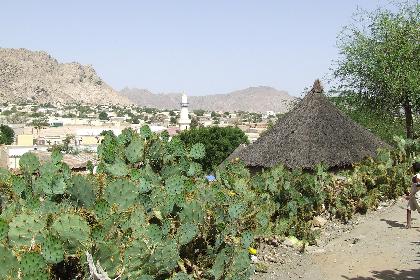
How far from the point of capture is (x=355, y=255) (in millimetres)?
9797

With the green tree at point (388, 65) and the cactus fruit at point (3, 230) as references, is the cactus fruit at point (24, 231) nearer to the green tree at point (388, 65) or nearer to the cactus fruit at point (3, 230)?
the cactus fruit at point (3, 230)

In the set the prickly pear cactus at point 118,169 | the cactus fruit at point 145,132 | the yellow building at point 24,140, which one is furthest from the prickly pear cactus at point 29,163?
the yellow building at point 24,140

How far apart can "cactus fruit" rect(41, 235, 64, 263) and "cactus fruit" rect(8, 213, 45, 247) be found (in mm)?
557

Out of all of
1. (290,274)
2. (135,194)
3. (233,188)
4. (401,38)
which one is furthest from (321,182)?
(401,38)

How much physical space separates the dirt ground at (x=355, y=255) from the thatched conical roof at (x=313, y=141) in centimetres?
425

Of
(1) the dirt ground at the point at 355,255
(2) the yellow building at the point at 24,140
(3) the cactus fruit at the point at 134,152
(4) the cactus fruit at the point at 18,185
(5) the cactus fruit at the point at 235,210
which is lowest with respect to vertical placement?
→ (2) the yellow building at the point at 24,140

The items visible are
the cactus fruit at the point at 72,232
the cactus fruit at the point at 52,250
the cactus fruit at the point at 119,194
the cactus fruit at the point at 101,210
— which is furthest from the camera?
the cactus fruit at the point at 119,194

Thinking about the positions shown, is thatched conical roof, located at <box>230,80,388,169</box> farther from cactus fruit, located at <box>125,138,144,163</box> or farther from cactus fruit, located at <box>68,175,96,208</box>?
cactus fruit, located at <box>68,175,96,208</box>

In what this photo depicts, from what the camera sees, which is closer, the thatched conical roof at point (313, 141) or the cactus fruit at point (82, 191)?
the cactus fruit at point (82, 191)

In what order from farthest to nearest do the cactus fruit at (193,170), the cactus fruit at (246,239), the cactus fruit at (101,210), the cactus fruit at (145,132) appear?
the cactus fruit at (193,170) < the cactus fruit at (145,132) < the cactus fruit at (246,239) < the cactus fruit at (101,210)

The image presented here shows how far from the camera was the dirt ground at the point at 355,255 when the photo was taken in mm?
8914

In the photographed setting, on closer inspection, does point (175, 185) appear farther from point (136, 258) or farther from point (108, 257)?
point (108, 257)

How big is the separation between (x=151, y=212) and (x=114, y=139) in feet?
7.49

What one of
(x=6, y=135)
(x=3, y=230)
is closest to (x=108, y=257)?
(x=3, y=230)
